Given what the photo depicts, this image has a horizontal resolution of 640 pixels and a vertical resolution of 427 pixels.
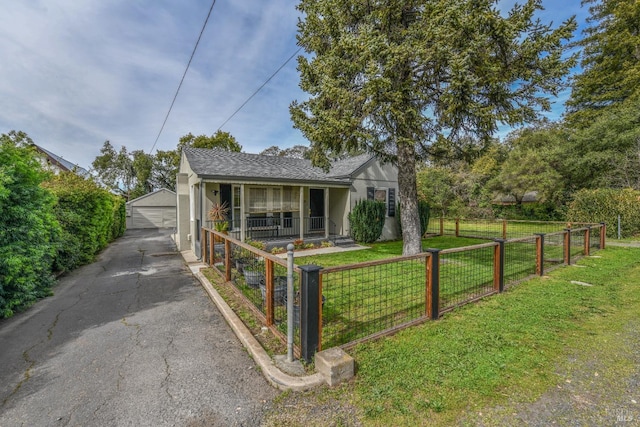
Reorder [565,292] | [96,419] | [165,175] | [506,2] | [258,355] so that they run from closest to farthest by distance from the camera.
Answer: [96,419] → [258,355] → [565,292] → [506,2] → [165,175]

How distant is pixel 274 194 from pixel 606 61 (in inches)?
1059

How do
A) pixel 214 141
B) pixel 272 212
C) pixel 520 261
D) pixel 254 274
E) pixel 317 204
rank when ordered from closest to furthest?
pixel 254 274 → pixel 520 261 → pixel 272 212 → pixel 317 204 → pixel 214 141

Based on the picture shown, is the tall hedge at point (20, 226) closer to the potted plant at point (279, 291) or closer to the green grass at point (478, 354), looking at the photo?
the potted plant at point (279, 291)

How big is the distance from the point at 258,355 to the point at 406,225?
695 cm

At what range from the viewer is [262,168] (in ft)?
37.5

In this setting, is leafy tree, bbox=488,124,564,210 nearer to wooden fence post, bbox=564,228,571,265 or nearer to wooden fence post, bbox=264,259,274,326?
wooden fence post, bbox=564,228,571,265

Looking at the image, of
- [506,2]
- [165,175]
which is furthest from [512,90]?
[165,175]

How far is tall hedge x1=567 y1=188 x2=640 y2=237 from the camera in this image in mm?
12250

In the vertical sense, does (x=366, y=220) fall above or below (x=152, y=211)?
below

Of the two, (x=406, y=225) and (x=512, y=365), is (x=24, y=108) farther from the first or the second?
(x=512, y=365)

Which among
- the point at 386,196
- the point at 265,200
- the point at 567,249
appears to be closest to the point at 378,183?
the point at 386,196

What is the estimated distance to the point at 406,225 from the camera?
8.95m

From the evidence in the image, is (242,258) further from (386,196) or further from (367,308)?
(386,196)

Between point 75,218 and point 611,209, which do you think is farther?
point 611,209
